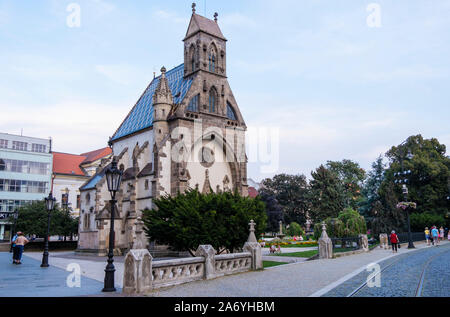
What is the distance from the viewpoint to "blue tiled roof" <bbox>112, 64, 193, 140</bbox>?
36.5 meters

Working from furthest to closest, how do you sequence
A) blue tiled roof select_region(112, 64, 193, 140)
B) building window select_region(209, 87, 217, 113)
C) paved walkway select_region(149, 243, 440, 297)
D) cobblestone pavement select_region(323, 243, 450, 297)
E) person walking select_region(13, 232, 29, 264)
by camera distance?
blue tiled roof select_region(112, 64, 193, 140)
building window select_region(209, 87, 217, 113)
person walking select_region(13, 232, 29, 264)
paved walkway select_region(149, 243, 440, 297)
cobblestone pavement select_region(323, 243, 450, 297)

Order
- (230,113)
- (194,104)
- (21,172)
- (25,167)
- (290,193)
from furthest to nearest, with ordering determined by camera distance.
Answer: (290,193) < (25,167) < (21,172) < (230,113) < (194,104)

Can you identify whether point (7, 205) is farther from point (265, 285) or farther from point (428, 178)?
point (428, 178)

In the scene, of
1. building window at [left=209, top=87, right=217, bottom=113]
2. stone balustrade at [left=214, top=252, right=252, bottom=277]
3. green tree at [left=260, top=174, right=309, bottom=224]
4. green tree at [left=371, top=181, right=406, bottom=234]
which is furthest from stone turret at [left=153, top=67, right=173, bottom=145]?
green tree at [left=260, top=174, right=309, bottom=224]

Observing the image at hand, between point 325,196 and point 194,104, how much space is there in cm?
3030

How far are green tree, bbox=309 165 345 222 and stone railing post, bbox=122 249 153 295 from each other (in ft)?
151

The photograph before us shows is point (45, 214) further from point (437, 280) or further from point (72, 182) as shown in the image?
point (437, 280)

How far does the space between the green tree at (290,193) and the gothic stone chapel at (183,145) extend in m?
42.8

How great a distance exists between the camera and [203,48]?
36.5 m

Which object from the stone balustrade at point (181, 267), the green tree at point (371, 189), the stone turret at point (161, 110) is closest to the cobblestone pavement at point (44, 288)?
the stone balustrade at point (181, 267)

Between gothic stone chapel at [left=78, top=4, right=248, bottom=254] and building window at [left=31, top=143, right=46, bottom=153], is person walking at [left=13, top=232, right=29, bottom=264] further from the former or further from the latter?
building window at [left=31, top=143, right=46, bottom=153]

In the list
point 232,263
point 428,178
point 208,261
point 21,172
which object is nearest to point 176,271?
point 208,261

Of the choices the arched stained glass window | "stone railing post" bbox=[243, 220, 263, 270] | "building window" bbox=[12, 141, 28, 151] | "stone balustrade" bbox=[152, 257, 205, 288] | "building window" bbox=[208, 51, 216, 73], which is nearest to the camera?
"stone balustrade" bbox=[152, 257, 205, 288]
